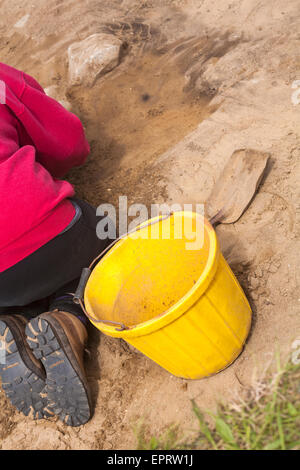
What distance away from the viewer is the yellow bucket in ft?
4.94

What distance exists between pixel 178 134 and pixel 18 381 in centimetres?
160

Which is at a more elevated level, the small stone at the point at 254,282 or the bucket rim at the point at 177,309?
the bucket rim at the point at 177,309

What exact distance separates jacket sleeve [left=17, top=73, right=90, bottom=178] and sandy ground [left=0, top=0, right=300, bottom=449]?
298 mm

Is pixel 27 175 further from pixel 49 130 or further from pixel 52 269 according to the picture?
pixel 49 130

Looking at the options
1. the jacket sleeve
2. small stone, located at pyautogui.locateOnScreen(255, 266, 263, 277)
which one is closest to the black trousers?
the jacket sleeve

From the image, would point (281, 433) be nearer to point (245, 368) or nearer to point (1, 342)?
point (245, 368)

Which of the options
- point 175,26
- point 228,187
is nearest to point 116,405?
point 228,187

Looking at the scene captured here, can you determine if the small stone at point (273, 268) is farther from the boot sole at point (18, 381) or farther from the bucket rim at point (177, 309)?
the boot sole at point (18, 381)

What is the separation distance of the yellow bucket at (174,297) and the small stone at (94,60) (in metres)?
1.91

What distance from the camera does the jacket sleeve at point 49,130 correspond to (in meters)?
2.16

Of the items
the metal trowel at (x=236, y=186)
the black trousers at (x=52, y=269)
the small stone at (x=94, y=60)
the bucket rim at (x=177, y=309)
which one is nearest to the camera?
the bucket rim at (x=177, y=309)

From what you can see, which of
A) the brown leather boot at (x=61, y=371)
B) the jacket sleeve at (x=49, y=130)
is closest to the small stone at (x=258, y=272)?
the brown leather boot at (x=61, y=371)

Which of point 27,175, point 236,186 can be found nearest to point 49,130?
point 27,175

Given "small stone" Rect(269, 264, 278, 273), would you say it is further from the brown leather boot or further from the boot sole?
the boot sole
